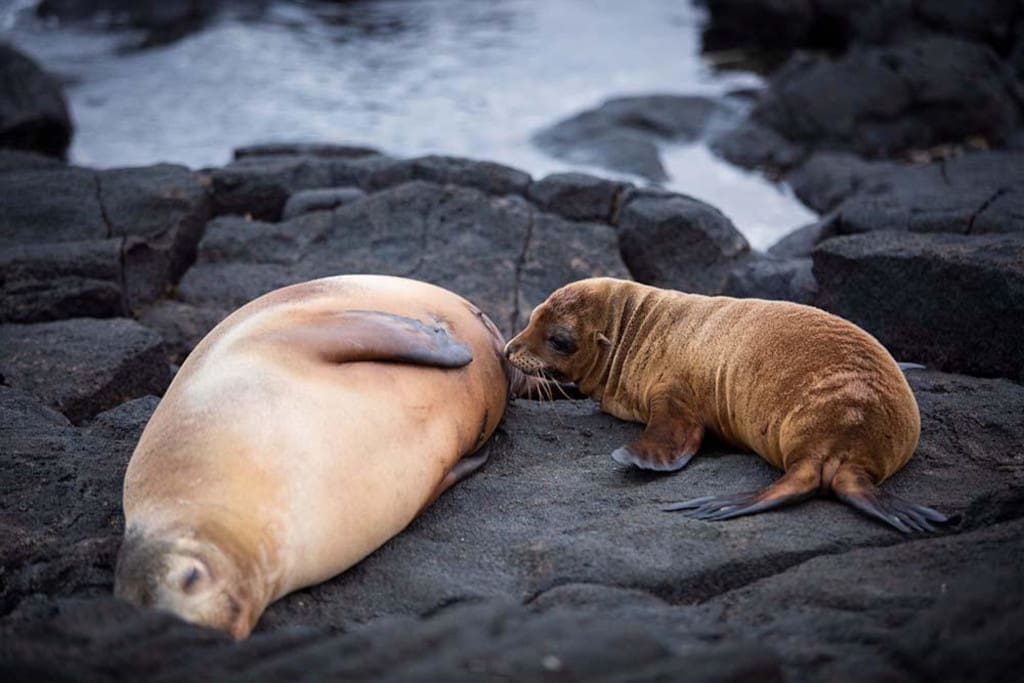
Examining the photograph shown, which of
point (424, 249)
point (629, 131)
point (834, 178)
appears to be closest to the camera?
point (424, 249)

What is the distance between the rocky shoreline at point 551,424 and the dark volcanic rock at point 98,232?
20 mm

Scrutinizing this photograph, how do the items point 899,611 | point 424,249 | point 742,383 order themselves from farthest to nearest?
point 424,249 < point 742,383 < point 899,611

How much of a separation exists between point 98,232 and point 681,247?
3465 mm

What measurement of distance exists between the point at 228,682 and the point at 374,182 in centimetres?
583

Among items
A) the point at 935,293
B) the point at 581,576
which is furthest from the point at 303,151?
the point at 581,576

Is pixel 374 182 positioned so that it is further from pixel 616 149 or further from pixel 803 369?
pixel 803 369

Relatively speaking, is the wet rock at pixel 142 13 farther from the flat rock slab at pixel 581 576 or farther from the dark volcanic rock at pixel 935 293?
the flat rock slab at pixel 581 576

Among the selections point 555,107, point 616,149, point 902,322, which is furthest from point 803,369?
point 555,107

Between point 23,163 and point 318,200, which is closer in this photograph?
point 318,200

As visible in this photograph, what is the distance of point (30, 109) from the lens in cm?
1112

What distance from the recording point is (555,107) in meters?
12.6

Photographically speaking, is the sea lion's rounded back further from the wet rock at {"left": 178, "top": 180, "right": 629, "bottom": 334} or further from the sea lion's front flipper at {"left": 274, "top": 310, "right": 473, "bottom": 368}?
the wet rock at {"left": 178, "top": 180, "right": 629, "bottom": 334}

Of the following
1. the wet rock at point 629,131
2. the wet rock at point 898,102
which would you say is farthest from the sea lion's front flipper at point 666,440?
the wet rock at point 898,102

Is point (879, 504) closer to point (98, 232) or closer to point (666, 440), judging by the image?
point (666, 440)
